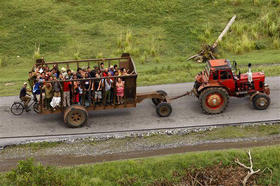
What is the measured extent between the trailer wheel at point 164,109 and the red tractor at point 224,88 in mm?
1353

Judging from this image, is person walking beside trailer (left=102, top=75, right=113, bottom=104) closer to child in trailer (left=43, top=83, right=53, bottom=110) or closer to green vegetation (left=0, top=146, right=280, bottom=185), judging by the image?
child in trailer (left=43, top=83, right=53, bottom=110)

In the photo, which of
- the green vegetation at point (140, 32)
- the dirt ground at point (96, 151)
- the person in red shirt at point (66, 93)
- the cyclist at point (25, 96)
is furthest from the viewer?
the green vegetation at point (140, 32)

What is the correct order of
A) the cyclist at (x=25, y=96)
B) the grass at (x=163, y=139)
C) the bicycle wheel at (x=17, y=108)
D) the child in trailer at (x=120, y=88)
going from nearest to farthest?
the grass at (x=163, y=139)
the child in trailer at (x=120, y=88)
the cyclist at (x=25, y=96)
the bicycle wheel at (x=17, y=108)

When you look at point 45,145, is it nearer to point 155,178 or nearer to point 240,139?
point 155,178

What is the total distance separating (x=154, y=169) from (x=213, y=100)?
4892 millimetres

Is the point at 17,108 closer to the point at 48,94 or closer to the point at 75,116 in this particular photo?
the point at 48,94

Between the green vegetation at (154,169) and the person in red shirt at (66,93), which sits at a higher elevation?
the person in red shirt at (66,93)

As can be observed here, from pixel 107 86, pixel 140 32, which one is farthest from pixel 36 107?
pixel 140 32

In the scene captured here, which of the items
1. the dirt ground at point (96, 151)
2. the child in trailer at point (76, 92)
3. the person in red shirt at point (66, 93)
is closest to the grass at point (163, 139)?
the dirt ground at point (96, 151)

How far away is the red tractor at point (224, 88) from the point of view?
17078 millimetres

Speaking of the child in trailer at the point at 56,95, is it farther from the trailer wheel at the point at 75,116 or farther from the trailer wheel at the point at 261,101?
the trailer wheel at the point at 261,101

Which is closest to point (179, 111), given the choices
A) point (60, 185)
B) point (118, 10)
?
point (60, 185)

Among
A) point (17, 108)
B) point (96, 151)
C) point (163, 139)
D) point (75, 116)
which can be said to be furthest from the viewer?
point (17, 108)

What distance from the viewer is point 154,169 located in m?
13.6
